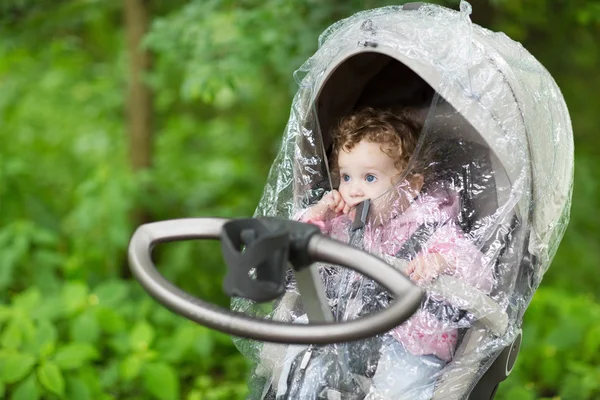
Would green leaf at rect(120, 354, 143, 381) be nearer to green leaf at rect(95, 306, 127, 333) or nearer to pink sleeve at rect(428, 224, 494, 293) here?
green leaf at rect(95, 306, 127, 333)

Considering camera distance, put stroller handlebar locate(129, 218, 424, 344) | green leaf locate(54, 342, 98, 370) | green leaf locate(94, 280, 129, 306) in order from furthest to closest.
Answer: green leaf locate(94, 280, 129, 306) → green leaf locate(54, 342, 98, 370) → stroller handlebar locate(129, 218, 424, 344)

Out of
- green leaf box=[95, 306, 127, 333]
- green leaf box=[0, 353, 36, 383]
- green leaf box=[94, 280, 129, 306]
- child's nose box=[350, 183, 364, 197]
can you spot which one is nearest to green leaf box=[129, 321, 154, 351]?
green leaf box=[95, 306, 127, 333]

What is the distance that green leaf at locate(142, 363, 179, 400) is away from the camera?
283 cm

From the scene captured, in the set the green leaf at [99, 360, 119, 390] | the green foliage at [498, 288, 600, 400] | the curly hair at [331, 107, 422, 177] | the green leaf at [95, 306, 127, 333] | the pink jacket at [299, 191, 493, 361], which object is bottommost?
the green leaf at [99, 360, 119, 390]

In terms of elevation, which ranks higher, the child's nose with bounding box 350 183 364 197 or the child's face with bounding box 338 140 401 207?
the child's face with bounding box 338 140 401 207

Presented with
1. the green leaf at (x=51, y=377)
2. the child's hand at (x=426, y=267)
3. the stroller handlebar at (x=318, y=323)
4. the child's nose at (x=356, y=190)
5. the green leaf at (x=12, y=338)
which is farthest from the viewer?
the green leaf at (x=12, y=338)

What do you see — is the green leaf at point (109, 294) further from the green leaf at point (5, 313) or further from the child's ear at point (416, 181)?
the child's ear at point (416, 181)

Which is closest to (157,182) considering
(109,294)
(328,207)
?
(109,294)

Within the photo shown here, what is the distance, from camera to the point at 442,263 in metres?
1.69

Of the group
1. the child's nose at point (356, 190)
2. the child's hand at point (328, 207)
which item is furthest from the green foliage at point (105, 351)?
the child's nose at point (356, 190)

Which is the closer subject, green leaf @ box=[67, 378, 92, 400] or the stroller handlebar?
the stroller handlebar

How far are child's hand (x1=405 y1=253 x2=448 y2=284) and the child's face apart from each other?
0.75ft

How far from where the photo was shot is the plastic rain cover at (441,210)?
5.55ft

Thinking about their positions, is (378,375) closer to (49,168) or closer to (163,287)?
(163,287)
